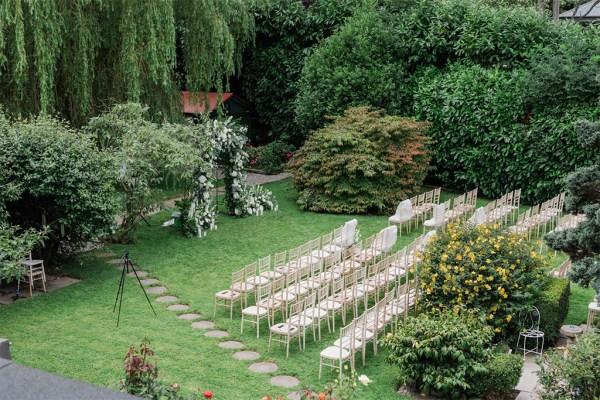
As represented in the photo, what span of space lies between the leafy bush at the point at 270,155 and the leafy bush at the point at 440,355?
51.3ft

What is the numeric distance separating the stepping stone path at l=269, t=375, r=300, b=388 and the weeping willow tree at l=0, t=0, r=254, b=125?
9.53 metres

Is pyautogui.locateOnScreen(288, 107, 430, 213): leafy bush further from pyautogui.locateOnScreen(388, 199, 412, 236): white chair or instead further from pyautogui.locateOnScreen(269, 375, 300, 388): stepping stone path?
pyautogui.locateOnScreen(269, 375, 300, 388): stepping stone path

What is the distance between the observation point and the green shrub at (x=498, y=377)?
973 cm

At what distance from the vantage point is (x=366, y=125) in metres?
20.7

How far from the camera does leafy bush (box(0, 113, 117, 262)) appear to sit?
13.3m

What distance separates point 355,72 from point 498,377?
13919 mm

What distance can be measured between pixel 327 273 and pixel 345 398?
20.8 ft

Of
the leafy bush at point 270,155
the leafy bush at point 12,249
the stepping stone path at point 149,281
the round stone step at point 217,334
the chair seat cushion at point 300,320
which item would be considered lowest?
the round stone step at point 217,334

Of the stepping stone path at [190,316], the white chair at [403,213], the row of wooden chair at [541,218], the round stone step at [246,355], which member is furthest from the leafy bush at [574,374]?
the white chair at [403,213]

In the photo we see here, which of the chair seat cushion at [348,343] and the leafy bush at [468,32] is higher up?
the leafy bush at [468,32]

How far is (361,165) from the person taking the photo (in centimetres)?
2005

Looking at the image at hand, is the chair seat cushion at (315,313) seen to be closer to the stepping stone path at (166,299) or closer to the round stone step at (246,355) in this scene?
the round stone step at (246,355)

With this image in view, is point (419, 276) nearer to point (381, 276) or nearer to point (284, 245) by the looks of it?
point (381, 276)

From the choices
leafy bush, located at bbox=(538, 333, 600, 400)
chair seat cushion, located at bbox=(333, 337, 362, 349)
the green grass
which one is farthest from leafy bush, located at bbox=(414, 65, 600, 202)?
leafy bush, located at bbox=(538, 333, 600, 400)
